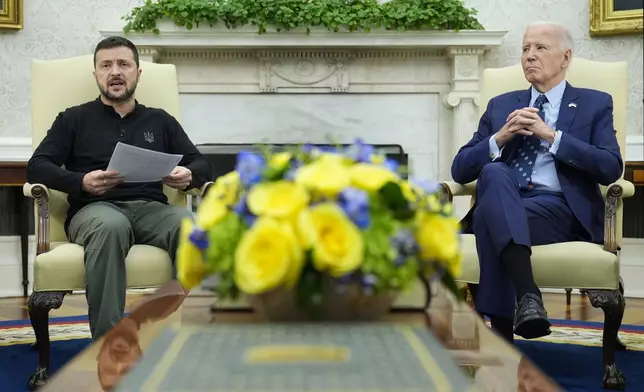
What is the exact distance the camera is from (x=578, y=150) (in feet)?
8.42

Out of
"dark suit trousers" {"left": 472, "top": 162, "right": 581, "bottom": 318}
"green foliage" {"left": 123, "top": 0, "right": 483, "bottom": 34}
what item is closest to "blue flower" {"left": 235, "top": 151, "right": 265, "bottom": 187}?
"dark suit trousers" {"left": 472, "top": 162, "right": 581, "bottom": 318}

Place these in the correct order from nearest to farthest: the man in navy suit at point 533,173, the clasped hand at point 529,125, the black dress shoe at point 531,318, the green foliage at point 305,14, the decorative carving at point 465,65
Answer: the black dress shoe at point 531,318, the man in navy suit at point 533,173, the clasped hand at point 529,125, the green foliage at point 305,14, the decorative carving at point 465,65

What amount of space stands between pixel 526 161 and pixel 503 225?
444mm

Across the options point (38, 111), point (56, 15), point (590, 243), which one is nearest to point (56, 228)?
point (38, 111)

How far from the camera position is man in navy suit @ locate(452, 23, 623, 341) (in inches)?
93.6

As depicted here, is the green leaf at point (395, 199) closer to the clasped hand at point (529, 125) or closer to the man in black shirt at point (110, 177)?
the man in black shirt at point (110, 177)

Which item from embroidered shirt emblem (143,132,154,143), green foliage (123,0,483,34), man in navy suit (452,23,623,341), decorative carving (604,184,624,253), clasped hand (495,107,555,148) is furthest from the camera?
green foliage (123,0,483,34)

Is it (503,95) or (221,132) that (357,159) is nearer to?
(503,95)

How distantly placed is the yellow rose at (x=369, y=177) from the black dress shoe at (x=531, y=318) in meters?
1.21

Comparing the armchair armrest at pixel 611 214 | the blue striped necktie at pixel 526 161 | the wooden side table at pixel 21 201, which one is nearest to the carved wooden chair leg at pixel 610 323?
the armchair armrest at pixel 611 214

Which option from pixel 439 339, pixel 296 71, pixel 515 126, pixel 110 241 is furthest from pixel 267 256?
pixel 296 71

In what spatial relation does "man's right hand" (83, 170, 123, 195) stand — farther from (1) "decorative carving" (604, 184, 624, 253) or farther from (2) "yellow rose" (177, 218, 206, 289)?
(1) "decorative carving" (604, 184, 624, 253)

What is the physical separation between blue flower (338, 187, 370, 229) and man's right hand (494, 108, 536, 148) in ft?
5.44

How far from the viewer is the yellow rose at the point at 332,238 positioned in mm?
1056
